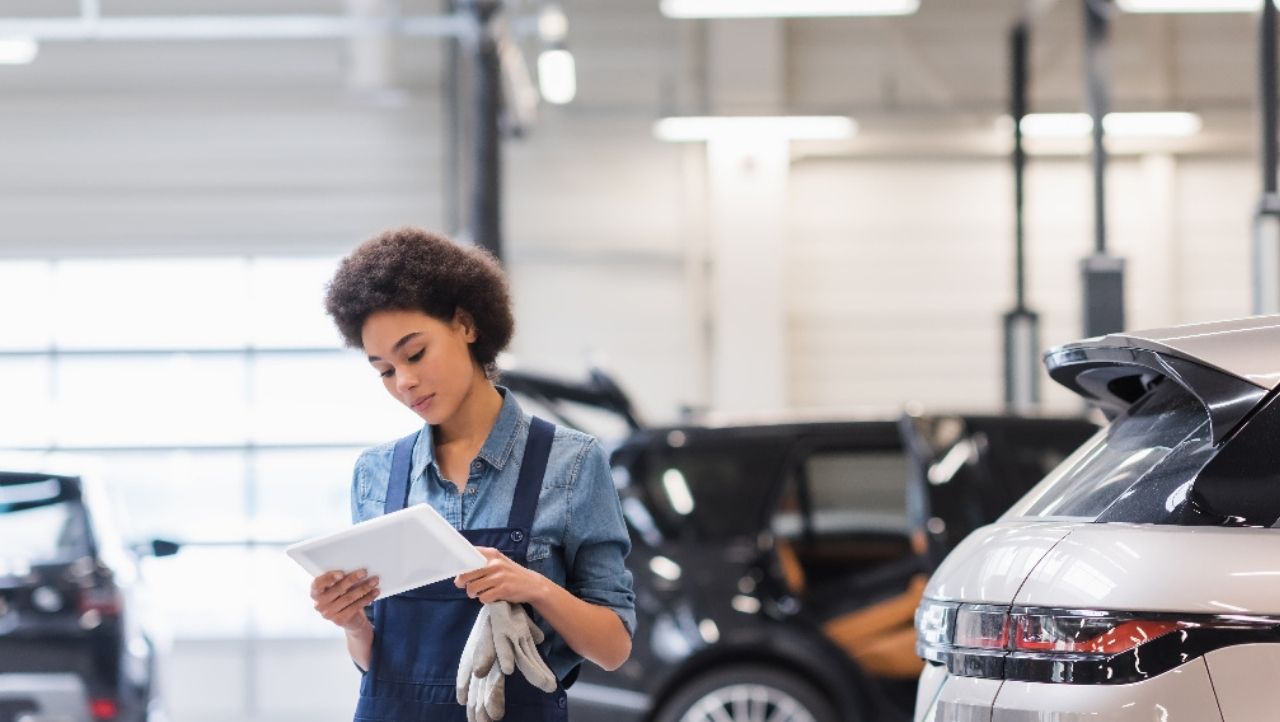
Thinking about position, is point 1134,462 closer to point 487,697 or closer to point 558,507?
point 558,507

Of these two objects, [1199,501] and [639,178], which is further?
[639,178]

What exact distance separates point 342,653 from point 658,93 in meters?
5.04

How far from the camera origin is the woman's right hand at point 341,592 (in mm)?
2461

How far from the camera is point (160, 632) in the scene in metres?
7.21

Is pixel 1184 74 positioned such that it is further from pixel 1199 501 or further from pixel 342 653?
pixel 1199 501

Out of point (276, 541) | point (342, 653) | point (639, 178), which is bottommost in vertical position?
point (342, 653)

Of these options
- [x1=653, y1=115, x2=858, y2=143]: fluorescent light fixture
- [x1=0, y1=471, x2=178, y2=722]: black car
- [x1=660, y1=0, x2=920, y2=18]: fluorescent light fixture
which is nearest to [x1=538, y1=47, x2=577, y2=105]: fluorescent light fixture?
[x1=660, y1=0, x2=920, y2=18]: fluorescent light fixture

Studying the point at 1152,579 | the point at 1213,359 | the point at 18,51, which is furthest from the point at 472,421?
the point at 18,51

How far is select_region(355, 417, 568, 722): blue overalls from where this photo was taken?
249 centimetres

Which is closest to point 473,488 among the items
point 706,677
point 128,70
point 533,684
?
point 533,684

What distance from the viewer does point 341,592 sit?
8.08ft

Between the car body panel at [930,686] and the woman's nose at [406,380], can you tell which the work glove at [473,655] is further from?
the car body panel at [930,686]

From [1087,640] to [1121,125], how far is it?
1155cm

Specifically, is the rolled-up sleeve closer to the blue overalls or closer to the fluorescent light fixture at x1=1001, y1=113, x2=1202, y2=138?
the blue overalls
